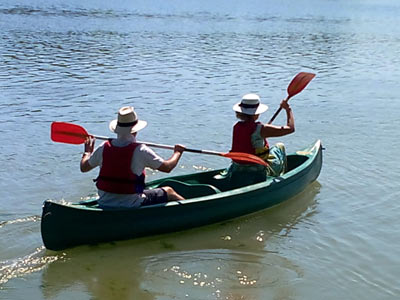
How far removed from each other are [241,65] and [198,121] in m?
7.26

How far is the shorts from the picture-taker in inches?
238

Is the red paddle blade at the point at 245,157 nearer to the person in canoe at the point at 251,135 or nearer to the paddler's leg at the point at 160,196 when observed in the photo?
the person in canoe at the point at 251,135

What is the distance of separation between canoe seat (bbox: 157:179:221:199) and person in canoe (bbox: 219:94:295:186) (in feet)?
1.41

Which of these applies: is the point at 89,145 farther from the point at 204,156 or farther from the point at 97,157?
the point at 204,156

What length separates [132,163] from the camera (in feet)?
18.4

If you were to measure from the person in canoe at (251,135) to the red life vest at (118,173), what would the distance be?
1537 millimetres

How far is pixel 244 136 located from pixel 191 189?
855mm

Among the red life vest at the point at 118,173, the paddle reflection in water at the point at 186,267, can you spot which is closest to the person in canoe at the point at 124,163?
the red life vest at the point at 118,173

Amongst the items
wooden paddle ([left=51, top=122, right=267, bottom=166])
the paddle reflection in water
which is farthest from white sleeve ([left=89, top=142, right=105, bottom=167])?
the paddle reflection in water

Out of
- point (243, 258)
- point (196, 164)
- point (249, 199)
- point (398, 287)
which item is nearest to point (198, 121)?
point (196, 164)

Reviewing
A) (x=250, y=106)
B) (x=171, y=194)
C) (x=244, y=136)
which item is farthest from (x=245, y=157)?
(x=171, y=194)

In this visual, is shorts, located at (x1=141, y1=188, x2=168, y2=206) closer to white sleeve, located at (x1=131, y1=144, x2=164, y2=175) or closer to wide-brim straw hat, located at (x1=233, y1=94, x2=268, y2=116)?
white sleeve, located at (x1=131, y1=144, x2=164, y2=175)

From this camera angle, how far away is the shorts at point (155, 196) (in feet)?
19.8

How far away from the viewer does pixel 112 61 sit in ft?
60.8
